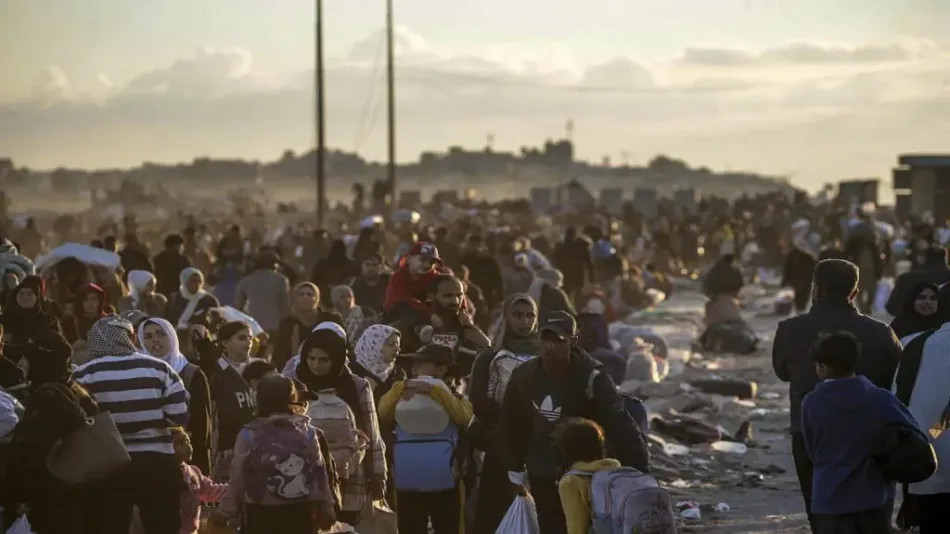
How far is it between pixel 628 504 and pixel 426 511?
219 cm

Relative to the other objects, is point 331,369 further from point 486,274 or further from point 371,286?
point 486,274

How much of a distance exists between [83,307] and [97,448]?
4.46 meters

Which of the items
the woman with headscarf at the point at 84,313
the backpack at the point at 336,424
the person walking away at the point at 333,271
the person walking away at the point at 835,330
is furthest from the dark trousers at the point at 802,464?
the person walking away at the point at 333,271

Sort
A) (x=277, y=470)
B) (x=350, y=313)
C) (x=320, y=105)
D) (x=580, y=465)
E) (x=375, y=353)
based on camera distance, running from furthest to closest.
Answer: (x=320, y=105)
(x=350, y=313)
(x=375, y=353)
(x=277, y=470)
(x=580, y=465)

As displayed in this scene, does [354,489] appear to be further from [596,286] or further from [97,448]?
[596,286]

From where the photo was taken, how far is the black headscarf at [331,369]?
9055 millimetres

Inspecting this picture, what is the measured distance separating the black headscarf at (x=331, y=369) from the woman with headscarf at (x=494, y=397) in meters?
0.71

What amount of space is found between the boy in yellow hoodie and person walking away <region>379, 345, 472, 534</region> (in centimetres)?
161

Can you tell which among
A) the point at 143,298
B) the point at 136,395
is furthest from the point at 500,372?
the point at 143,298

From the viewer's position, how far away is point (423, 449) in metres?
9.21

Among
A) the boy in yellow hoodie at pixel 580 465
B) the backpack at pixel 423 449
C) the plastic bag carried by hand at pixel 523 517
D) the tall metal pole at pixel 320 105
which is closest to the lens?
the boy in yellow hoodie at pixel 580 465

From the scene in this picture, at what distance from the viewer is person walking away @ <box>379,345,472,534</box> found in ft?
30.2

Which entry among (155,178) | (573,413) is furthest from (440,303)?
(155,178)

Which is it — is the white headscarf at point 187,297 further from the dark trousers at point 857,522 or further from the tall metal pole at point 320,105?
the tall metal pole at point 320,105
